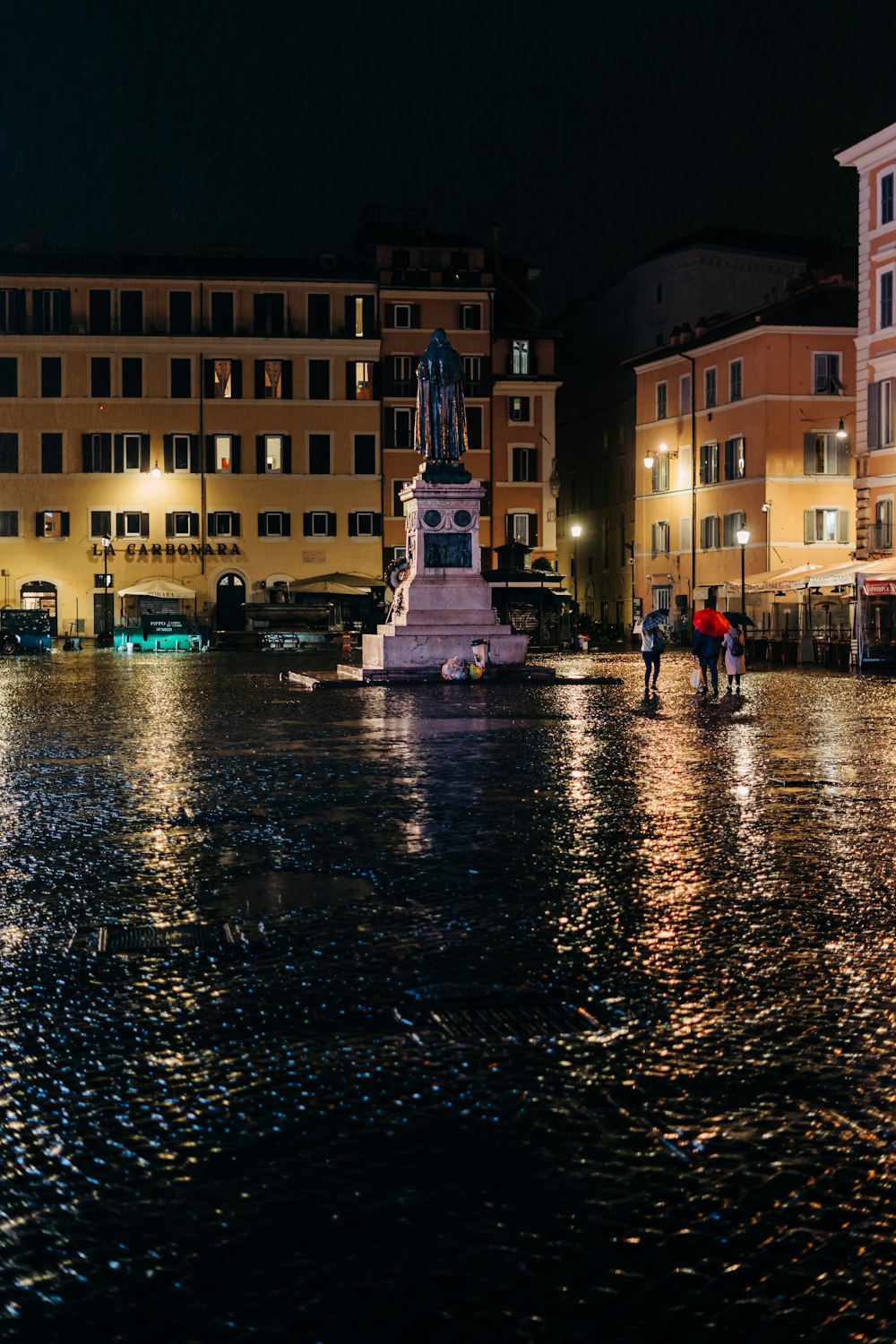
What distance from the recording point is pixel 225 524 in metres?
72.3

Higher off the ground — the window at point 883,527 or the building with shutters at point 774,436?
the building with shutters at point 774,436

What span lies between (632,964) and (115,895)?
2733 mm

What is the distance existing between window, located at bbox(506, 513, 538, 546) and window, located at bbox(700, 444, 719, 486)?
36.8ft

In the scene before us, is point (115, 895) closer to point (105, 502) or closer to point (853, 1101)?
point (853, 1101)

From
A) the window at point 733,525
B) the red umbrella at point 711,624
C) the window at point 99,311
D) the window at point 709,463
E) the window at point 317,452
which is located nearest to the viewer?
the red umbrella at point 711,624

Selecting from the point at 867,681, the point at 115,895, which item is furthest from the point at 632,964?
the point at 867,681

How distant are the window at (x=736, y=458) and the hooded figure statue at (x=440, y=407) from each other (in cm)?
2880

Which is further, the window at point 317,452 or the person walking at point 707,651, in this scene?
A: the window at point 317,452

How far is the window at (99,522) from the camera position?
2810 inches

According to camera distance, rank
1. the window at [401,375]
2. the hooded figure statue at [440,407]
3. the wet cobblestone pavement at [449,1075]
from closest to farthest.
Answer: the wet cobblestone pavement at [449,1075] → the hooded figure statue at [440,407] → the window at [401,375]

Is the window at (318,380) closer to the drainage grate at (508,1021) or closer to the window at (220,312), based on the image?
the window at (220,312)

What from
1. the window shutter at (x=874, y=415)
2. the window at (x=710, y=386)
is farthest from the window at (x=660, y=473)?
the window shutter at (x=874, y=415)

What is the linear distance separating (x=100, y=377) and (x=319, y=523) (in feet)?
37.7

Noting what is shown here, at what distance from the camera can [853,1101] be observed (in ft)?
14.1
